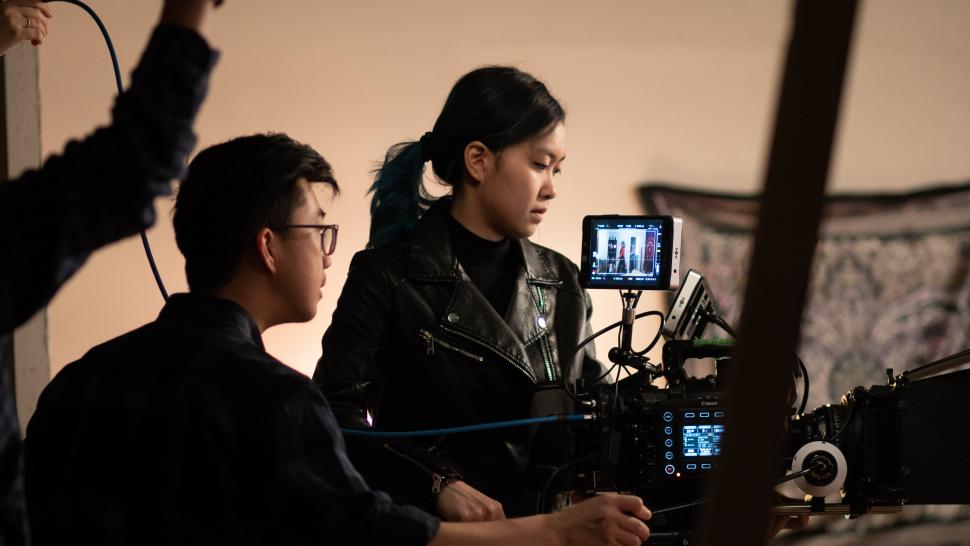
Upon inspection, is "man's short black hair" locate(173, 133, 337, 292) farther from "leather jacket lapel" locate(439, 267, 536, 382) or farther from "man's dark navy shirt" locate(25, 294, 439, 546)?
"leather jacket lapel" locate(439, 267, 536, 382)

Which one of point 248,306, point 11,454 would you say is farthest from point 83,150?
point 248,306

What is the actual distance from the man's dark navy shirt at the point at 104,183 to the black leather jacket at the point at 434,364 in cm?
97

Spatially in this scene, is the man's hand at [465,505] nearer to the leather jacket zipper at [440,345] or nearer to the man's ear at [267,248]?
the leather jacket zipper at [440,345]

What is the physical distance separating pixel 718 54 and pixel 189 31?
275 centimetres

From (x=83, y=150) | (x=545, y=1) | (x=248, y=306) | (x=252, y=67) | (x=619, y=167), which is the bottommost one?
(x=248, y=306)

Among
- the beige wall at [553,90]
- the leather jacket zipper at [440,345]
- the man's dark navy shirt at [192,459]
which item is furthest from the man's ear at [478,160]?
the beige wall at [553,90]

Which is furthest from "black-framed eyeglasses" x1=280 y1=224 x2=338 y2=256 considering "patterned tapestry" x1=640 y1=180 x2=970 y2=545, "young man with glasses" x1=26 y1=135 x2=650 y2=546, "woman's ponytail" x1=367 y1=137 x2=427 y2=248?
"patterned tapestry" x1=640 y1=180 x2=970 y2=545

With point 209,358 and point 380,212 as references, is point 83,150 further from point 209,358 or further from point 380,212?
point 380,212

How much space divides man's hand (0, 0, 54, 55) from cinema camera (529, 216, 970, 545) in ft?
3.59

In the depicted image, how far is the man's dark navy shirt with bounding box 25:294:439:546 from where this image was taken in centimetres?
104

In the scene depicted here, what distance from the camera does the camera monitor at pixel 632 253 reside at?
70.6 inches

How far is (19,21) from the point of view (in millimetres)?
1889

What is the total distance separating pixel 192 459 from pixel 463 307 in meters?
0.88

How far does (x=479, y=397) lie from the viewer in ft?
6.11
